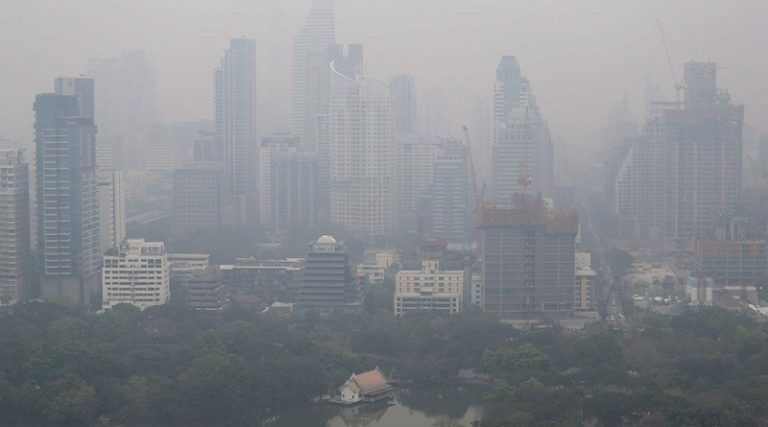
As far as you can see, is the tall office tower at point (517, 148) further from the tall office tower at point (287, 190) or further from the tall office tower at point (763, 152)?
the tall office tower at point (287, 190)

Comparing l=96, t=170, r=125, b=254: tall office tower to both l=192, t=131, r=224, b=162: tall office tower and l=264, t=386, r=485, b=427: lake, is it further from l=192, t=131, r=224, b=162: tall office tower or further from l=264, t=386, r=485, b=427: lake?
l=264, t=386, r=485, b=427: lake

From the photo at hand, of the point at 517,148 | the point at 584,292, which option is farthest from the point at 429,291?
the point at 517,148

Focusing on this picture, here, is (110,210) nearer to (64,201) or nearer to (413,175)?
(64,201)

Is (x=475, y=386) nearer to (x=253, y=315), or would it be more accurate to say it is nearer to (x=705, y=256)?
(x=253, y=315)

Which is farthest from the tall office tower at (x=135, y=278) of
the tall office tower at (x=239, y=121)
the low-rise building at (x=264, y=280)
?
the tall office tower at (x=239, y=121)

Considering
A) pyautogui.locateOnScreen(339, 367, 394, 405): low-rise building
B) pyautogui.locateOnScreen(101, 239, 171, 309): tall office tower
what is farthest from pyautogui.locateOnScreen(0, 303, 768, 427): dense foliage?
pyautogui.locateOnScreen(101, 239, 171, 309): tall office tower

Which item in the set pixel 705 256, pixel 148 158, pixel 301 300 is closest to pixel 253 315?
pixel 301 300
